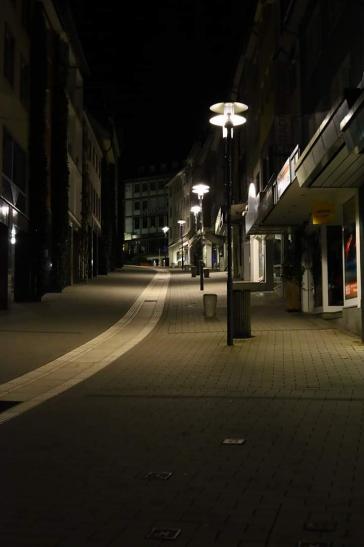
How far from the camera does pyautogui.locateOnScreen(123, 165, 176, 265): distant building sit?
11419 centimetres

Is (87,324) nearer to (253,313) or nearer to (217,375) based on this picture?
(253,313)

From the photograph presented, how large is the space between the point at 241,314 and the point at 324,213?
3.41 metres

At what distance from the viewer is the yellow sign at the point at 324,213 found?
1639cm

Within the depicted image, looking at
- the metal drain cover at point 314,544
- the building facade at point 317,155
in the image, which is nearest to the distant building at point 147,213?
the building facade at point 317,155

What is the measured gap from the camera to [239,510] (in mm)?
4492

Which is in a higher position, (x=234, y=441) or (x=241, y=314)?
(x=241, y=314)

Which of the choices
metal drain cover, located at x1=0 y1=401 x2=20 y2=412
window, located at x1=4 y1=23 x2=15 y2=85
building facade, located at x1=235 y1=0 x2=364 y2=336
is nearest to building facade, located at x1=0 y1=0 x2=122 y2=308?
window, located at x1=4 y1=23 x2=15 y2=85

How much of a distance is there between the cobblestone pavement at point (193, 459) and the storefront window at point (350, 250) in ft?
15.2

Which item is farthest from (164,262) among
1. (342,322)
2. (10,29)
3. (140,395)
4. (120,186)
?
(140,395)

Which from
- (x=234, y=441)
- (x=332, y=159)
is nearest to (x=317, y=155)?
(x=332, y=159)

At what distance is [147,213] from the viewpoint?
117 meters

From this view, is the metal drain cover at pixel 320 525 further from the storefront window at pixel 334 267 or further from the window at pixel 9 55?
the window at pixel 9 55

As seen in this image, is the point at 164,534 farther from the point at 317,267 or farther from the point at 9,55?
the point at 9,55

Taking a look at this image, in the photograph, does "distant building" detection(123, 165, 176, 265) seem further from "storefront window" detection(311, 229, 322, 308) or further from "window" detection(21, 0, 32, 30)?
"storefront window" detection(311, 229, 322, 308)
